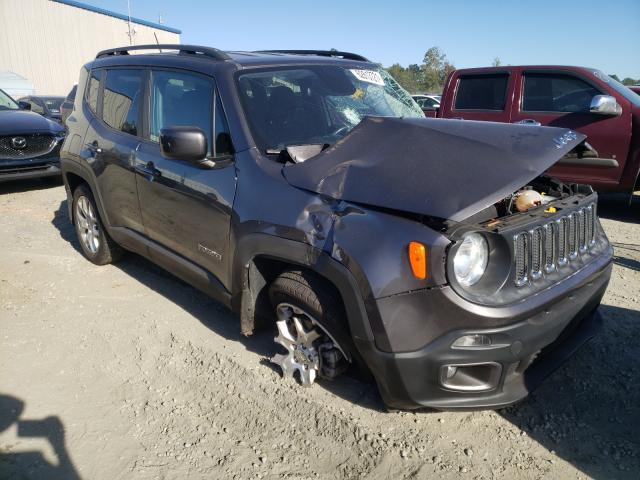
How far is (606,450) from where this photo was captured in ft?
7.80

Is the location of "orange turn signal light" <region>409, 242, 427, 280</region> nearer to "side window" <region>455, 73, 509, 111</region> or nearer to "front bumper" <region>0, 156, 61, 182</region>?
"side window" <region>455, 73, 509, 111</region>

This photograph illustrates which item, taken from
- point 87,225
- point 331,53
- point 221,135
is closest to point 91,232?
→ point 87,225

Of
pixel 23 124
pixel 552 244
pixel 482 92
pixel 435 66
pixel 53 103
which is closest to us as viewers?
pixel 552 244

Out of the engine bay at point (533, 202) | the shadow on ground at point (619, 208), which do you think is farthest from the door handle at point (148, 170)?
the shadow on ground at point (619, 208)

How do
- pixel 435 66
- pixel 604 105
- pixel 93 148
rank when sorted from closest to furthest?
1. pixel 93 148
2. pixel 604 105
3. pixel 435 66

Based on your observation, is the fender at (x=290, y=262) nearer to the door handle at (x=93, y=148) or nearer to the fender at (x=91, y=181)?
the fender at (x=91, y=181)

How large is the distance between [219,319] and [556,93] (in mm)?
5332

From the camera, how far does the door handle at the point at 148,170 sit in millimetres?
3465

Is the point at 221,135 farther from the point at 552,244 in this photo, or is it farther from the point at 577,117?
the point at 577,117

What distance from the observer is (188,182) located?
3.15 m

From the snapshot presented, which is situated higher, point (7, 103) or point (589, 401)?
point (589, 401)

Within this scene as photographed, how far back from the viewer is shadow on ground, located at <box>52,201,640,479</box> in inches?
93.1

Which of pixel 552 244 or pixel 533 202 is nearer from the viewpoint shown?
pixel 552 244

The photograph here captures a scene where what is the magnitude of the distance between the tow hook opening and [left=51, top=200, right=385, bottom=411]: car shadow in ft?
2.16
